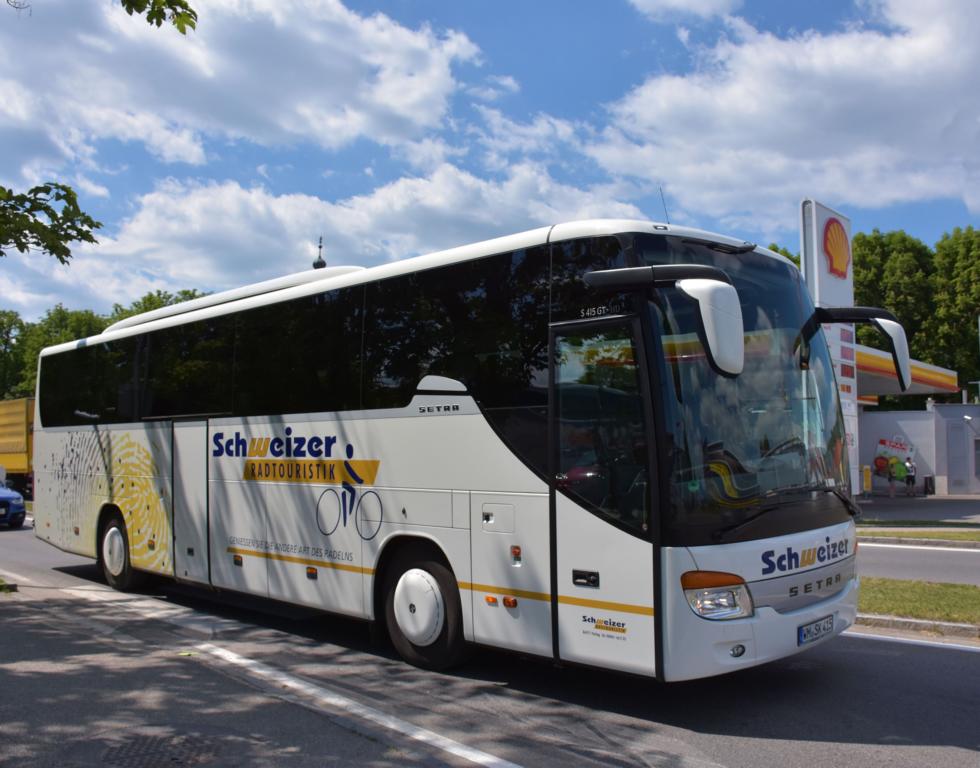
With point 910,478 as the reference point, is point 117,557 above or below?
above

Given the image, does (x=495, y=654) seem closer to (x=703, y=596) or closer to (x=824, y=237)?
(x=703, y=596)

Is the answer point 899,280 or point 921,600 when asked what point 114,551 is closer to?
point 921,600

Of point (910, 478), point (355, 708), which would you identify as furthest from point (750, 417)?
point (910, 478)

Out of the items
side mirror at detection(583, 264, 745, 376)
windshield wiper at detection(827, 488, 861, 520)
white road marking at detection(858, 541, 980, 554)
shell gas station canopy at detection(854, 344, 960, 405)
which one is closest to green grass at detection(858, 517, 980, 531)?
white road marking at detection(858, 541, 980, 554)

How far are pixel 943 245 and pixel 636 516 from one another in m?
45.4

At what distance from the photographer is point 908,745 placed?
5.23 metres

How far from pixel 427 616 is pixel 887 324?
4.41m

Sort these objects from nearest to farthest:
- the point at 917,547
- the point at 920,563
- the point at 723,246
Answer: the point at 723,246 → the point at 920,563 → the point at 917,547

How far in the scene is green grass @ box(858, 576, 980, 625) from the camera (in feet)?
27.9

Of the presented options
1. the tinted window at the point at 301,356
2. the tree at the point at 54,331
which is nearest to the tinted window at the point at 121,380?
the tinted window at the point at 301,356

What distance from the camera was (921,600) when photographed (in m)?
9.35

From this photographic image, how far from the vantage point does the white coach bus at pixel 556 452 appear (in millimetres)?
5445

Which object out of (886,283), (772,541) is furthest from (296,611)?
(886,283)

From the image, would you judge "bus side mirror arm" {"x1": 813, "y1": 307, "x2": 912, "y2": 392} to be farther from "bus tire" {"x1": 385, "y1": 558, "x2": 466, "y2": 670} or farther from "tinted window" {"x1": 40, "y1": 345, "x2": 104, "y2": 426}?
"tinted window" {"x1": 40, "y1": 345, "x2": 104, "y2": 426}
